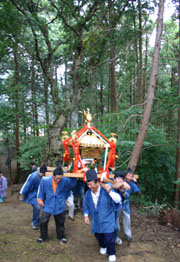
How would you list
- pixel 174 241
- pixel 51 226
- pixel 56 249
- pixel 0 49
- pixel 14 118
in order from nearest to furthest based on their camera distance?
1. pixel 56 249
2. pixel 174 241
3. pixel 51 226
4. pixel 0 49
5. pixel 14 118

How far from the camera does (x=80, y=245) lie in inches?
162

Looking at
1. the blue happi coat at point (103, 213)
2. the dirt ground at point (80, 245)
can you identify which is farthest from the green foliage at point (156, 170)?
the blue happi coat at point (103, 213)

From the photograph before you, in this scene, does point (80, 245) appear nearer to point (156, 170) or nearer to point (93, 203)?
point (93, 203)

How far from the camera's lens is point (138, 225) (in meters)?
5.07

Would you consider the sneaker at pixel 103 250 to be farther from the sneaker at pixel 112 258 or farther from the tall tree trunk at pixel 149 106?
the tall tree trunk at pixel 149 106

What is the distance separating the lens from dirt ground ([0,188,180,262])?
363 cm

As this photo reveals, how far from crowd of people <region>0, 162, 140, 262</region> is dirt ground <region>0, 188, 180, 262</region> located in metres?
0.19

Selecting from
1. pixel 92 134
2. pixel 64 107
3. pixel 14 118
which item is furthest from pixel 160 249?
pixel 14 118

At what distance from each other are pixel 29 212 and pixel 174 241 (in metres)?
4.24

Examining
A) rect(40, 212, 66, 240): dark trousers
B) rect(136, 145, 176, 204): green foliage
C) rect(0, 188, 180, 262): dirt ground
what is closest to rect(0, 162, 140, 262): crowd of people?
rect(40, 212, 66, 240): dark trousers

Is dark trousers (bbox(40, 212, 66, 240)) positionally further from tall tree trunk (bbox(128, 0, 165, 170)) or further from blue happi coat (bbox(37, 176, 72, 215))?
tall tree trunk (bbox(128, 0, 165, 170))

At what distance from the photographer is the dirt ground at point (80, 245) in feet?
11.9

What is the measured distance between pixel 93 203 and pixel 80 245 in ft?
3.86

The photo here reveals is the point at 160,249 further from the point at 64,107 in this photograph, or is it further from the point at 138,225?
the point at 64,107
